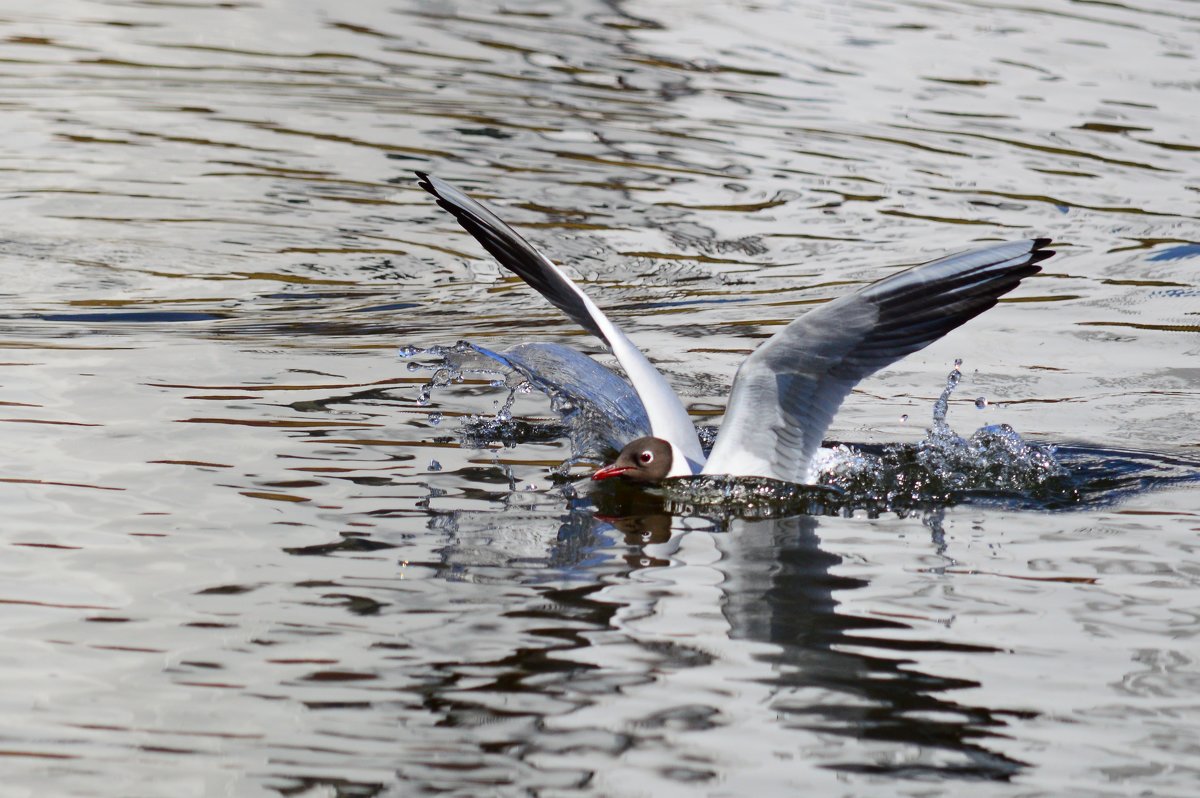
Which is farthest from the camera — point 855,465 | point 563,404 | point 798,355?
point 563,404

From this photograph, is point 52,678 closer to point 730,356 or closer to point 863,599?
point 863,599


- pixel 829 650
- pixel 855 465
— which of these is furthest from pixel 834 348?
→ pixel 829 650

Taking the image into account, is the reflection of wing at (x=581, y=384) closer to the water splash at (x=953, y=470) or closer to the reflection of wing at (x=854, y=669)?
the water splash at (x=953, y=470)

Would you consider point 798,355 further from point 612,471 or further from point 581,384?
point 581,384

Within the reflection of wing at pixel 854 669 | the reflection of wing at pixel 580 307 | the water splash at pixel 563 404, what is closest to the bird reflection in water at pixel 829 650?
the reflection of wing at pixel 854 669

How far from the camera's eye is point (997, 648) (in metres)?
5.18

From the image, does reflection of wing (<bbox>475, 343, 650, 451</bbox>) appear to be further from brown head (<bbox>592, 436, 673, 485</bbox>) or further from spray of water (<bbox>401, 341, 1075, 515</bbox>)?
brown head (<bbox>592, 436, 673, 485</bbox>)

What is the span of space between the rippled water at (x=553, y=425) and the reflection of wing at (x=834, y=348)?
0.37 m

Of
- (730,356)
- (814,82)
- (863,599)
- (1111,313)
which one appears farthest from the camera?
(814,82)

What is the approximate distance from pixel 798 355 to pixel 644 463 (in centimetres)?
76

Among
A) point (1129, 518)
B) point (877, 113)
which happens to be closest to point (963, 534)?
point (1129, 518)

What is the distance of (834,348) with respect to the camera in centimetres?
670

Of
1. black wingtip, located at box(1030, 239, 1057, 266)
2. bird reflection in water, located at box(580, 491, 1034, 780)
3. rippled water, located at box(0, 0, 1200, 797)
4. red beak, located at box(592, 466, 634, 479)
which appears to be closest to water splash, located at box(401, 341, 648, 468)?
rippled water, located at box(0, 0, 1200, 797)

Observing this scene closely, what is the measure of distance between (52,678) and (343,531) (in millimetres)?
1459
